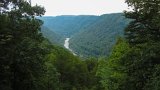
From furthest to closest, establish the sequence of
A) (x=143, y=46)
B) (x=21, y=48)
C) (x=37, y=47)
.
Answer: (x=143, y=46)
(x=37, y=47)
(x=21, y=48)

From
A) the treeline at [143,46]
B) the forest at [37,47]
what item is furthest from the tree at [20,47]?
the treeline at [143,46]

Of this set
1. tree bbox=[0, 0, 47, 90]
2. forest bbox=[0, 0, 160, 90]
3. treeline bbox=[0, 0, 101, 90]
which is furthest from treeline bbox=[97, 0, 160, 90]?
tree bbox=[0, 0, 47, 90]

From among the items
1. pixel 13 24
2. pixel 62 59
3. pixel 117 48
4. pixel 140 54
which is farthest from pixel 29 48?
pixel 62 59

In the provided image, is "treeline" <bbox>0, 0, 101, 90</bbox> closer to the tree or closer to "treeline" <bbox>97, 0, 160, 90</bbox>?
the tree

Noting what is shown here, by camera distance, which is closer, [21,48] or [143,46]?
[21,48]

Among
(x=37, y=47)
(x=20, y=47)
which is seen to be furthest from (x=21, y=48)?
(x=37, y=47)

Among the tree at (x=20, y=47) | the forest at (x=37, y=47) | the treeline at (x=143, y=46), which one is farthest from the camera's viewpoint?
the treeline at (x=143, y=46)

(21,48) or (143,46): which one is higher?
(21,48)

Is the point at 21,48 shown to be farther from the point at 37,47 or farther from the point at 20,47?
the point at 37,47

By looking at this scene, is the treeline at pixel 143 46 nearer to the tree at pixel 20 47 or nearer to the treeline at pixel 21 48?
the treeline at pixel 21 48

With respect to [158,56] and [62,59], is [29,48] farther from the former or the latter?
[62,59]

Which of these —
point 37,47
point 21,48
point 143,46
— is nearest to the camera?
point 21,48
